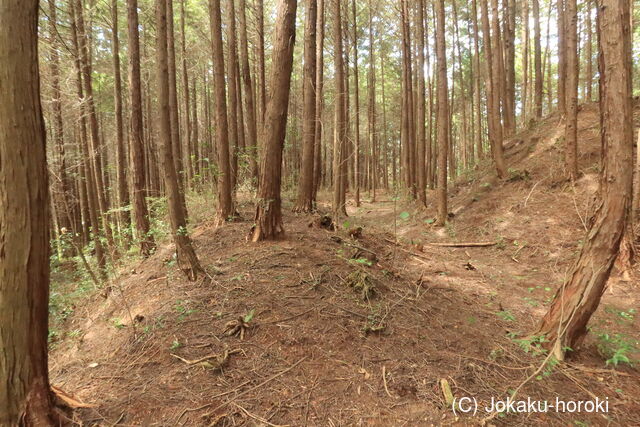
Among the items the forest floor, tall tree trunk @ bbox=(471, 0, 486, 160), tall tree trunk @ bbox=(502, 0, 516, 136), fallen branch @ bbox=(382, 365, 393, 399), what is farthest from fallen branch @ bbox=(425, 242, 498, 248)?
tall tree trunk @ bbox=(471, 0, 486, 160)

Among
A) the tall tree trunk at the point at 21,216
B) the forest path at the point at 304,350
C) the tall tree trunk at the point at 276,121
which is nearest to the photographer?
the tall tree trunk at the point at 21,216

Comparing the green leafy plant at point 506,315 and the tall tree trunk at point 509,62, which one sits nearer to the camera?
the green leafy plant at point 506,315

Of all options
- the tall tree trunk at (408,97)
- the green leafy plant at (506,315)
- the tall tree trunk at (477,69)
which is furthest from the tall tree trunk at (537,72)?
the green leafy plant at (506,315)

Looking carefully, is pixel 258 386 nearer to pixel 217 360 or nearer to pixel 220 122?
pixel 217 360

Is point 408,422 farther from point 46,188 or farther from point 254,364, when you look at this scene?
point 46,188

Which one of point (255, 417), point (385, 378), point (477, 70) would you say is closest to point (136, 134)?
point (255, 417)

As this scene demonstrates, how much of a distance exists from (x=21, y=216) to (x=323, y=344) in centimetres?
287

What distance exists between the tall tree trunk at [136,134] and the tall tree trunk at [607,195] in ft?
23.1

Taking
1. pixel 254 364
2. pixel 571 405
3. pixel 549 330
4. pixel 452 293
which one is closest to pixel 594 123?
pixel 452 293

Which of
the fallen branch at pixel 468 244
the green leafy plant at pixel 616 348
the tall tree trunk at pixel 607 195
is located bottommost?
the green leafy plant at pixel 616 348

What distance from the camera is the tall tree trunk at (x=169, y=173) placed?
475cm

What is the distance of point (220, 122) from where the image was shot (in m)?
7.88

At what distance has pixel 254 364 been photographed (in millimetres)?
3324

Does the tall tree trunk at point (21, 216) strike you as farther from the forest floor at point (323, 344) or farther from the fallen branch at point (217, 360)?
the fallen branch at point (217, 360)
